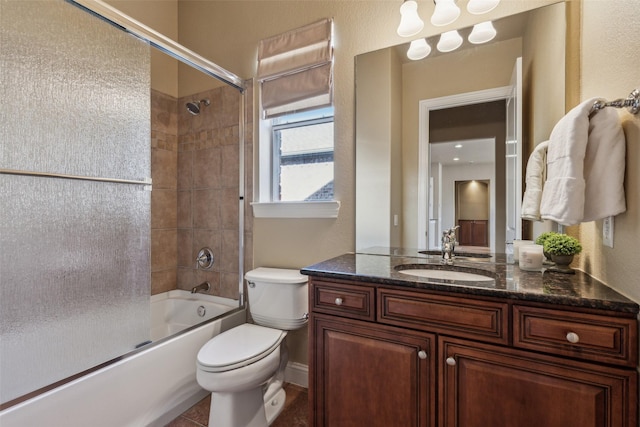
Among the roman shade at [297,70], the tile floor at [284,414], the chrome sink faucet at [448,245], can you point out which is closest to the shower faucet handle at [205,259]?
the tile floor at [284,414]

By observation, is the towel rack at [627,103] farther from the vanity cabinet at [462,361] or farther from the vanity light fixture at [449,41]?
the vanity light fixture at [449,41]

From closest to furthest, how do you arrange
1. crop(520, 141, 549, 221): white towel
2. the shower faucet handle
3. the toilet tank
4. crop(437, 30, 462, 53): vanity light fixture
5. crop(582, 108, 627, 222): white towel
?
1. crop(582, 108, 627, 222): white towel
2. crop(520, 141, 549, 221): white towel
3. crop(437, 30, 462, 53): vanity light fixture
4. the toilet tank
5. the shower faucet handle

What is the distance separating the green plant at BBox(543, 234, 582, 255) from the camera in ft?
3.76

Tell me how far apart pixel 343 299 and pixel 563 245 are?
87 cm

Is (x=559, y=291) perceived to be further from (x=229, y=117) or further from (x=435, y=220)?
(x=229, y=117)

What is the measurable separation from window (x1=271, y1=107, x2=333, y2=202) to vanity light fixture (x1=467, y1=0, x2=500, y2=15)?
2.84 feet

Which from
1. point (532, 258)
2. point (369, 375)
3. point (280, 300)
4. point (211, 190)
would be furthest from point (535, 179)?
point (211, 190)

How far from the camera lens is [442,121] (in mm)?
1546

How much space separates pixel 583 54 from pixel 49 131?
2.29m

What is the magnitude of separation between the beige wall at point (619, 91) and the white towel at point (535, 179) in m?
0.19

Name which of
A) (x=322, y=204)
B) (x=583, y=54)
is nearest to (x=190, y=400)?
(x=322, y=204)

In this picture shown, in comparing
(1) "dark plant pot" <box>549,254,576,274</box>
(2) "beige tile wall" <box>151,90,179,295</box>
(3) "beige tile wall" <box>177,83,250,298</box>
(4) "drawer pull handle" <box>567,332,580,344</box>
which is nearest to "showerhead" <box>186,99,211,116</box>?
(3) "beige tile wall" <box>177,83,250,298</box>

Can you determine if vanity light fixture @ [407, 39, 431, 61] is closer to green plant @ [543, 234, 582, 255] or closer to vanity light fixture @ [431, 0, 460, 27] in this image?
vanity light fixture @ [431, 0, 460, 27]

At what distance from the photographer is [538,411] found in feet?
2.92
